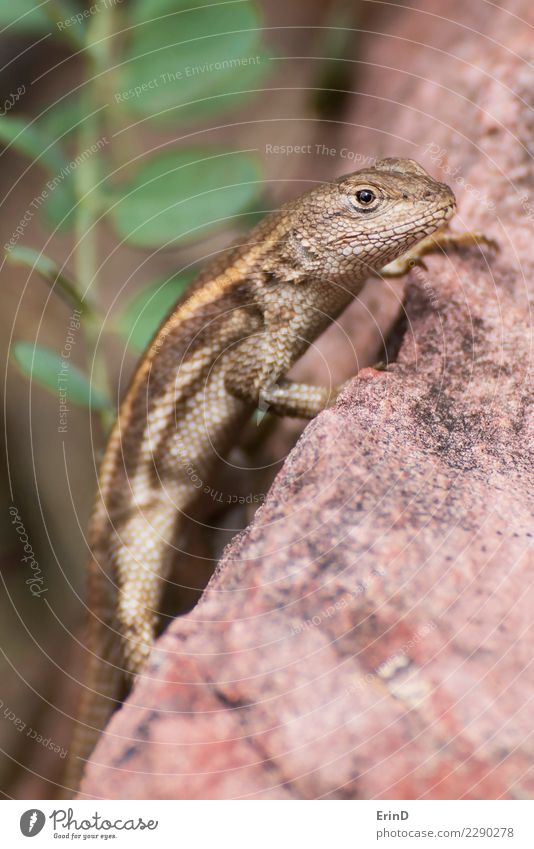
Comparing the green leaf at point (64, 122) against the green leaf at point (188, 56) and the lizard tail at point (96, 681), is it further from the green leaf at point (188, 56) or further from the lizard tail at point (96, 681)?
the lizard tail at point (96, 681)

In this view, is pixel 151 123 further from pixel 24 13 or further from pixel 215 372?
pixel 215 372

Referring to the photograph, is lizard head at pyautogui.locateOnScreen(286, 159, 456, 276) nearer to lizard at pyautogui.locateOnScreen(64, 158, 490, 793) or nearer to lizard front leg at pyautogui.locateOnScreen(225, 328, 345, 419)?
lizard at pyautogui.locateOnScreen(64, 158, 490, 793)

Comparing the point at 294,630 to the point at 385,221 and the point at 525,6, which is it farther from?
the point at 525,6

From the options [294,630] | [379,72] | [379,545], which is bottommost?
[294,630]

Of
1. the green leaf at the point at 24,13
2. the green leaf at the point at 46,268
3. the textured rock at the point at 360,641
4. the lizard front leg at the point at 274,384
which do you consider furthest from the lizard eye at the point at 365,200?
the green leaf at the point at 24,13

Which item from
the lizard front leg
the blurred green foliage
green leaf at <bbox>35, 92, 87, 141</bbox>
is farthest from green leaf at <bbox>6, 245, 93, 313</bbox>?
green leaf at <bbox>35, 92, 87, 141</bbox>
